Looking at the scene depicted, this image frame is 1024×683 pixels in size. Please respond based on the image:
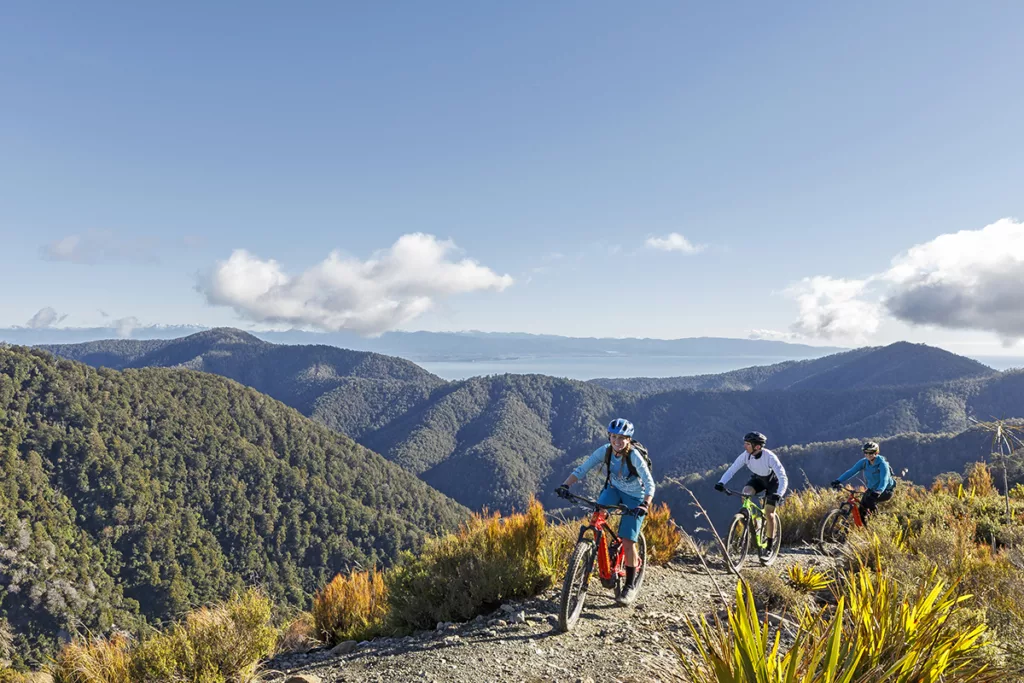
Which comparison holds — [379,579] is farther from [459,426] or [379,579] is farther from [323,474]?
[459,426]

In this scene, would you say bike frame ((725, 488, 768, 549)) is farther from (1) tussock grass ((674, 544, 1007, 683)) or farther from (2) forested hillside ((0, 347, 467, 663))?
(2) forested hillside ((0, 347, 467, 663))

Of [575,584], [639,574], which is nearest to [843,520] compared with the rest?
[639,574]

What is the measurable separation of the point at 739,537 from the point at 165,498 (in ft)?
313

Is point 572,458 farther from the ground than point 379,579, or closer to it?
closer to it

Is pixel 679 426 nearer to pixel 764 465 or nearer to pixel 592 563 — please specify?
pixel 764 465

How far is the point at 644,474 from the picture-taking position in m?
4.66

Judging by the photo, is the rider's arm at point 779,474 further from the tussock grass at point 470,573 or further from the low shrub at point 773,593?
the tussock grass at point 470,573

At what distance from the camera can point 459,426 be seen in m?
193

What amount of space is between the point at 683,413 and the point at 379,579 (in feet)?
598

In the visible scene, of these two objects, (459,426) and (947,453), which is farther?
(459,426)

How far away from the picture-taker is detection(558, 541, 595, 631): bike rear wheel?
168 inches

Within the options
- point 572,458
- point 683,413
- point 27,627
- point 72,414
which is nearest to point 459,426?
point 572,458

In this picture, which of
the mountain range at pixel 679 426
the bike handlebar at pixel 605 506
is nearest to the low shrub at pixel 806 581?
the bike handlebar at pixel 605 506

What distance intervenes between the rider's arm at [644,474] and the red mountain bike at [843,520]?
163 inches
